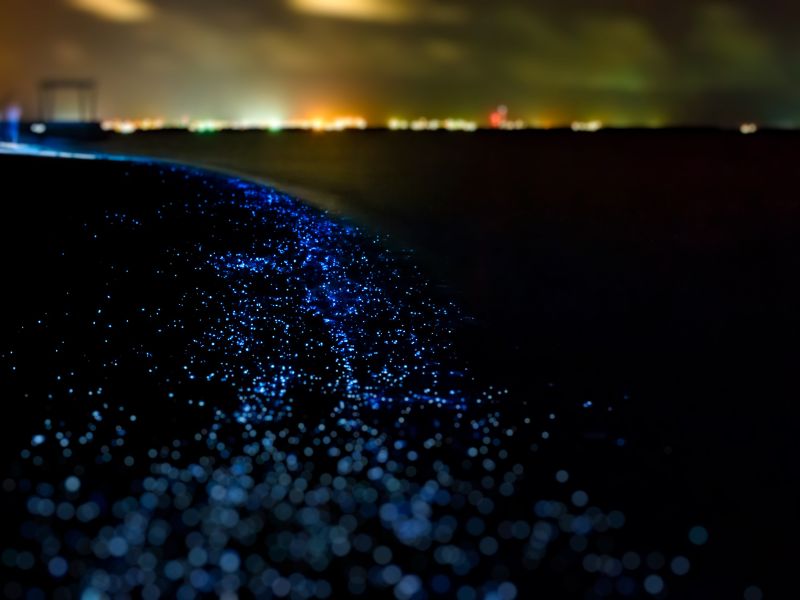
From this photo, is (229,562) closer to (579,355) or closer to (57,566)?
(57,566)

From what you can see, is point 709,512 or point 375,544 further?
point 709,512

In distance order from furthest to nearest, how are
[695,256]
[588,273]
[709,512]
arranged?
[695,256], [588,273], [709,512]

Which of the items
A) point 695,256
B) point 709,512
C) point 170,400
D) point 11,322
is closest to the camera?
point 709,512

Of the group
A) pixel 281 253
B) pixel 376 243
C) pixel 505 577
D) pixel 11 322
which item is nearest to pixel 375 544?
pixel 505 577

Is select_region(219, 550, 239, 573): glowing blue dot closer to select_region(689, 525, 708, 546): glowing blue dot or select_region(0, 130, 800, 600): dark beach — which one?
select_region(0, 130, 800, 600): dark beach

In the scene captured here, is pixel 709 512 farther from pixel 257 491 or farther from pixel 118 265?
pixel 118 265

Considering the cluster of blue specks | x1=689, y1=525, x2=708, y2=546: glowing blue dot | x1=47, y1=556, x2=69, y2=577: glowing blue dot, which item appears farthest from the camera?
x1=689, y1=525, x2=708, y2=546: glowing blue dot

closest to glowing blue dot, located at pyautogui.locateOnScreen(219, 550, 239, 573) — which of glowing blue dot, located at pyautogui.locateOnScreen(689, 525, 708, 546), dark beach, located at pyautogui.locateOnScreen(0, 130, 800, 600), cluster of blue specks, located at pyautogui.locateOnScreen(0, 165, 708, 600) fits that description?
cluster of blue specks, located at pyautogui.locateOnScreen(0, 165, 708, 600)
